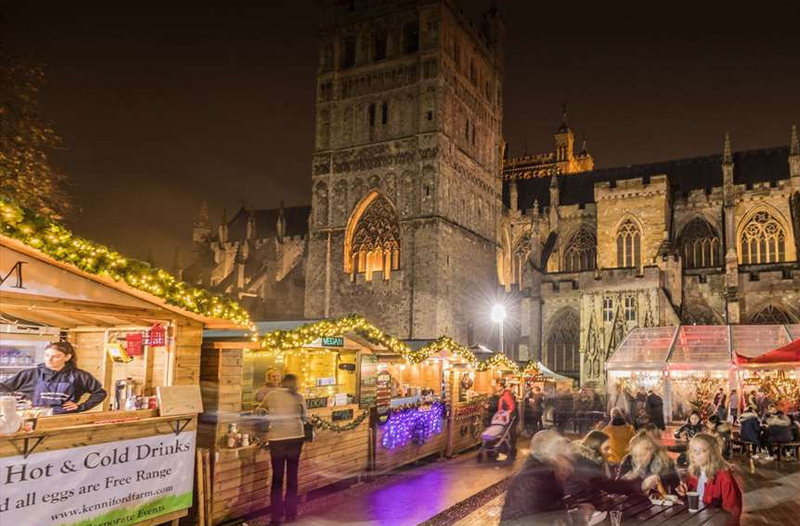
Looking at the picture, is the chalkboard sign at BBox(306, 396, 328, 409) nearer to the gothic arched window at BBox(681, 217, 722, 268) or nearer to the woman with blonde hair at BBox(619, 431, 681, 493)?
the woman with blonde hair at BBox(619, 431, 681, 493)

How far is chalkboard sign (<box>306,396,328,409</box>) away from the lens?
394 inches

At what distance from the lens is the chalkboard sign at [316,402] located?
32.9 feet

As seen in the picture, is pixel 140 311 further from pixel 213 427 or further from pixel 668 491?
pixel 668 491

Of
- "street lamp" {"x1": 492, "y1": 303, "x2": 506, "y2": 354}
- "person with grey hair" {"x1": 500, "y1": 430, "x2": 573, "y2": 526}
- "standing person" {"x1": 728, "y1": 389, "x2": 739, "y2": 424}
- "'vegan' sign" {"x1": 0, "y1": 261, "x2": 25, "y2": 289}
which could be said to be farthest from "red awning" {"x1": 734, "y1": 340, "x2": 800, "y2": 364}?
"'vegan' sign" {"x1": 0, "y1": 261, "x2": 25, "y2": 289}

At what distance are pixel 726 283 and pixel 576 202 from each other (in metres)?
11.8

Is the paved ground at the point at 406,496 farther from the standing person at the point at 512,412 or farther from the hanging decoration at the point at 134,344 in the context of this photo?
the hanging decoration at the point at 134,344

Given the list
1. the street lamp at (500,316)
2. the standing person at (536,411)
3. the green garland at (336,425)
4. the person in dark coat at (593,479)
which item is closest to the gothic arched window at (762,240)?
the street lamp at (500,316)

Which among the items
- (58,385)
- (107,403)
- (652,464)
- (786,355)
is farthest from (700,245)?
(58,385)

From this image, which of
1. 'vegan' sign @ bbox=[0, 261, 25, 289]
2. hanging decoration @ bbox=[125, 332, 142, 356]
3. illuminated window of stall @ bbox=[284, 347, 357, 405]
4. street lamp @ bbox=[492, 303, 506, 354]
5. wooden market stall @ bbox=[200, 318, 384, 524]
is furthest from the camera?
street lamp @ bbox=[492, 303, 506, 354]

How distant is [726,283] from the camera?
2761 cm

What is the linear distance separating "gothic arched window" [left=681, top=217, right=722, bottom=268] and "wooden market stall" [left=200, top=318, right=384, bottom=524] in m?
25.3

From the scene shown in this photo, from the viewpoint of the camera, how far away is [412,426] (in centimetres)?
1237

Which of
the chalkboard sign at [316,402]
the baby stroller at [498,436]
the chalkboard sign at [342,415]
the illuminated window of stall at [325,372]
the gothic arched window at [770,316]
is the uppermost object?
the gothic arched window at [770,316]

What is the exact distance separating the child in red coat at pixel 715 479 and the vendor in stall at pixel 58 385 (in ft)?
18.5
